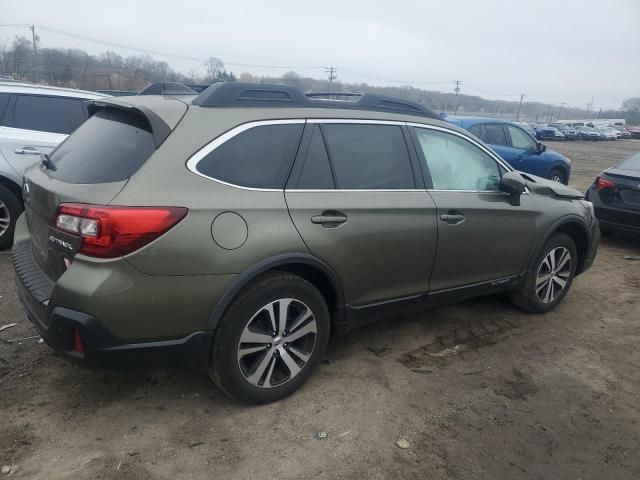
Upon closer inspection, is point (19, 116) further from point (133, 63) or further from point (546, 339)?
point (133, 63)

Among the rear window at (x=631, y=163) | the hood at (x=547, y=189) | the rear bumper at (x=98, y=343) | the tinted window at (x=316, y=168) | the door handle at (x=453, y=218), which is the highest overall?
the tinted window at (x=316, y=168)

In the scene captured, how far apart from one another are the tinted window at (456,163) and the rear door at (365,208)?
0.19m

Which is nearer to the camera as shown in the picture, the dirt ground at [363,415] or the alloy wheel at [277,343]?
the dirt ground at [363,415]

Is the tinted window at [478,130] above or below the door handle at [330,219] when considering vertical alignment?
above

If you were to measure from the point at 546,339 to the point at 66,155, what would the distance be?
12.2ft

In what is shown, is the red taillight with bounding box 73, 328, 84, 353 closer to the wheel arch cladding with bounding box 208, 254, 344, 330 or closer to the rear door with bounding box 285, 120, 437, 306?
the wheel arch cladding with bounding box 208, 254, 344, 330

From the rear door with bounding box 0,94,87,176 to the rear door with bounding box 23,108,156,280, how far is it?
8.34 feet

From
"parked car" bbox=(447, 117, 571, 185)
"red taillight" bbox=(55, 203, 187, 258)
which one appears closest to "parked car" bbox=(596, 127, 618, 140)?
"parked car" bbox=(447, 117, 571, 185)

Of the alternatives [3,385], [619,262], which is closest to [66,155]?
[3,385]

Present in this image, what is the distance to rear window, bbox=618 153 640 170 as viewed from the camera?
23.6 ft

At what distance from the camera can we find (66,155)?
10.1 ft

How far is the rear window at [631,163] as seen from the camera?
7193 mm

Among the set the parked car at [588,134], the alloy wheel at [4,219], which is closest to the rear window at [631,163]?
the alloy wheel at [4,219]

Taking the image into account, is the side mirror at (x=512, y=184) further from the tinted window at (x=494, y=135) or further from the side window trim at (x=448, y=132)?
the tinted window at (x=494, y=135)
